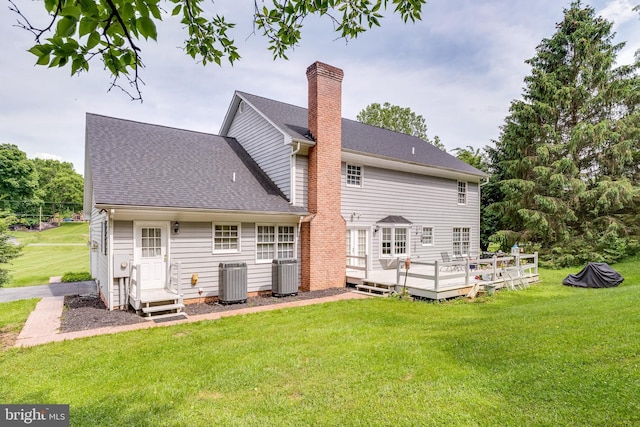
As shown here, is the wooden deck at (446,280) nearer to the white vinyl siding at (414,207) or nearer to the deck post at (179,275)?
the white vinyl siding at (414,207)

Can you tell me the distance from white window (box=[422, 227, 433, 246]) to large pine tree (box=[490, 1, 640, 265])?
664cm

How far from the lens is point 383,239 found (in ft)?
47.5

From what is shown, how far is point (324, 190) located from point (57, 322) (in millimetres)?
8183

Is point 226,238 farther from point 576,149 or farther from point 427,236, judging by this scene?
point 576,149

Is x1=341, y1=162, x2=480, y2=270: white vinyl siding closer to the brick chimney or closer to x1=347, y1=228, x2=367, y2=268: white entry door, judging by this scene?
x1=347, y1=228, x2=367, y2=268: white entry door

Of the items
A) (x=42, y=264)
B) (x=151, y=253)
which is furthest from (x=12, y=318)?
(x=42, y=264)

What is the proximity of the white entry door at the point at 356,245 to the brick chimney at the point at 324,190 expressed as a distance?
1.38 meters

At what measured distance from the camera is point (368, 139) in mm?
15828

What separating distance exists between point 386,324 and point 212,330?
3.80 meters

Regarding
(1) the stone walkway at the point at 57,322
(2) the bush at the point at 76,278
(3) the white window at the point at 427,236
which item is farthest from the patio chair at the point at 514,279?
(2) the bush at the point at 76,278

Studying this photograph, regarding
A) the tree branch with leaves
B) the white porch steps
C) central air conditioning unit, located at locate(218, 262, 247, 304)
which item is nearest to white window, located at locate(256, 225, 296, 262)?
central air conditioning unit, located at locate(218, 262, 247, 304)

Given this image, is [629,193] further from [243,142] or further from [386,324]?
[243,142]

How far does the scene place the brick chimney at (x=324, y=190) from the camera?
37.9ft

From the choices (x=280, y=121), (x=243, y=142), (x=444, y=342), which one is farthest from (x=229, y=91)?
(x=444, y=342)
